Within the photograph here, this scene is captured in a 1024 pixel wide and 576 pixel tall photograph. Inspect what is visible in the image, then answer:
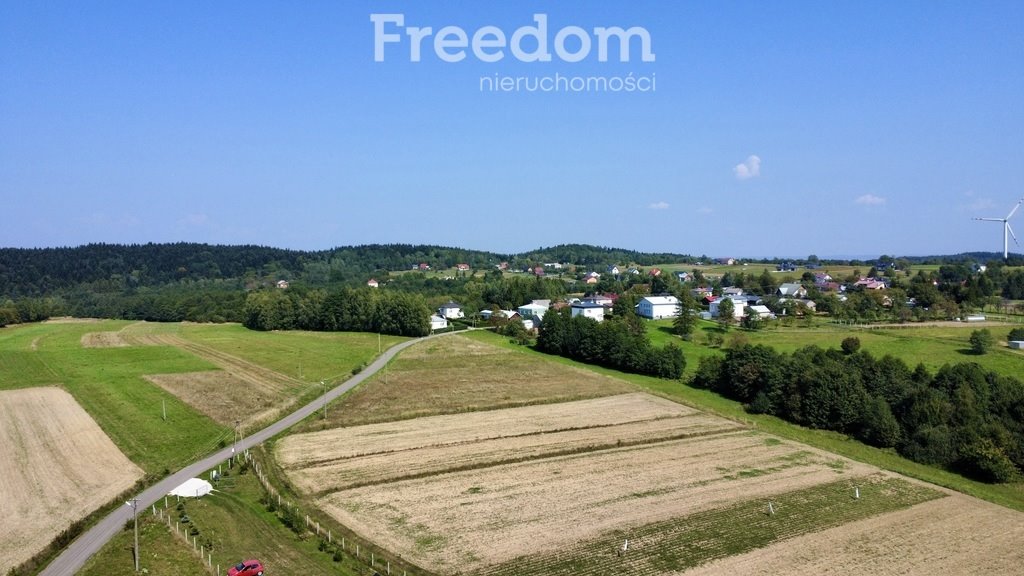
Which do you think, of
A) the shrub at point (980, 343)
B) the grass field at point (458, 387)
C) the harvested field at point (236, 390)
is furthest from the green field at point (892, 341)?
the harvested field at point (236, 390)

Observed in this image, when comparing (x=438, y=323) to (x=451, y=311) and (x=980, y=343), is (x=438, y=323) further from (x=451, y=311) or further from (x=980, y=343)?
(x=980, y=343)

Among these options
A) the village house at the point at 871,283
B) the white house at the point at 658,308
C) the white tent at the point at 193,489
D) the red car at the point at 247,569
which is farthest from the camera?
the village house at the point at 871,283

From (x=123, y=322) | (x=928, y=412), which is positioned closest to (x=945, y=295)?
(x=928, y=412)

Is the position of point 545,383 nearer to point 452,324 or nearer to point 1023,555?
point 1023,555

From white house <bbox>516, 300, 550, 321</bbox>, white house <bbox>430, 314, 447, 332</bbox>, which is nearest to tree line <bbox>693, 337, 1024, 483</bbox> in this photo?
white house <bbox>430, 314, 447, 332</bbox>

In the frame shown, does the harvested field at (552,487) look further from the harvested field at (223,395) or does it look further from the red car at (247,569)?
the harvested field at (223,395)

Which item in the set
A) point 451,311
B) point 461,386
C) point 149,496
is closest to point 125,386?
point 461,386
